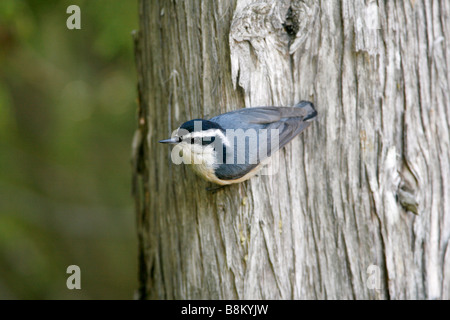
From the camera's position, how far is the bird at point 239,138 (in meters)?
2.19

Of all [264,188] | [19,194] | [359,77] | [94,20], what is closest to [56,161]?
[19,194]

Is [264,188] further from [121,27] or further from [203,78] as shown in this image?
[121,27]

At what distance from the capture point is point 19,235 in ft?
13.5

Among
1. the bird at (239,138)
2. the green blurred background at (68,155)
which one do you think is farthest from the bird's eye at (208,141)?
the green blurred background at (68,155)

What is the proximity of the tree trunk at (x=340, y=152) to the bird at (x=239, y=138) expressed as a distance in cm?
6

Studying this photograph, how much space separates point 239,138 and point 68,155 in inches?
99.2

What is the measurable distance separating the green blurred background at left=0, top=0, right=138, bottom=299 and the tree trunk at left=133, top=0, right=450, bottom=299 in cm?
165

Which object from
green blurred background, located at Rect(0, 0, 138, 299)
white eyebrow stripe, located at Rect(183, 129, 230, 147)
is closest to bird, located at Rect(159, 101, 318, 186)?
white eyebrow stripe, located at Rect(183, 129, 230, 147)

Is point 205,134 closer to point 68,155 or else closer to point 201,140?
point 201,140

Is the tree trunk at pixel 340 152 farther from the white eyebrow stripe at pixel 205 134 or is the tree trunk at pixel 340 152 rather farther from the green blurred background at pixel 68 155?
the green blurred background at pixel 68 155

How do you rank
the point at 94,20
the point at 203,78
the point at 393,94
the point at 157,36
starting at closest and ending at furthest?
the point at 393,94
the point at 203,78
the point at 157,36
the point at 94,20

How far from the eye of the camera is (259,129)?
2307 millimetres

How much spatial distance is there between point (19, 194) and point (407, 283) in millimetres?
3756

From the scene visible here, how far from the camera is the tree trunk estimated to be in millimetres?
2104
